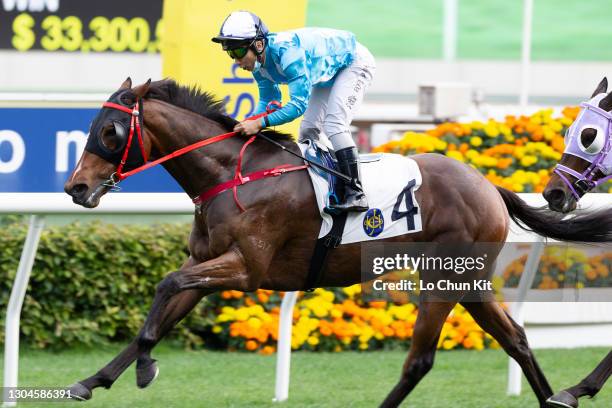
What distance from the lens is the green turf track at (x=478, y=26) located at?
78.6 ft

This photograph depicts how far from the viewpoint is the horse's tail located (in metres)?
5.24

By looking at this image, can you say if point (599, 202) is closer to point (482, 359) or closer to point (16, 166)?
point (482, 359)

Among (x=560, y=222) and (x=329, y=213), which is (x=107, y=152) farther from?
(x=560, y=222)

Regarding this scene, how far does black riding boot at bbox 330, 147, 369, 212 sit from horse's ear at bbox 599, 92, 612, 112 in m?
1.05

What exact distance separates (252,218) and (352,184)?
1.45 ft

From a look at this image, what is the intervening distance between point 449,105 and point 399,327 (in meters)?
3.64

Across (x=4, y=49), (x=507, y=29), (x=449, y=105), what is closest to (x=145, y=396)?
(x=4, y=49)

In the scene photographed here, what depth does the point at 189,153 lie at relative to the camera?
4.83 metres

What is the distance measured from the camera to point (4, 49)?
8328 millimetres

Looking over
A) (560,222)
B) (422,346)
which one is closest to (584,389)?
(422,346)

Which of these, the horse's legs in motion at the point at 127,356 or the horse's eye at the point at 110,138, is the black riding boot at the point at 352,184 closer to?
the horse's legs in motion at the point at 127,356

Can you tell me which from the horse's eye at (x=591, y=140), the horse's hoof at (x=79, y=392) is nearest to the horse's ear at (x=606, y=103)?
the horse's eye at (x=591, y=140)

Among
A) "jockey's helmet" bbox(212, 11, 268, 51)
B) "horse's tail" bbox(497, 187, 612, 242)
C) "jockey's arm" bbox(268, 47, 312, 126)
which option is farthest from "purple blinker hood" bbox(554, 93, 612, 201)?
"jockey's helmet" bbox(212, 11, 268, 51)

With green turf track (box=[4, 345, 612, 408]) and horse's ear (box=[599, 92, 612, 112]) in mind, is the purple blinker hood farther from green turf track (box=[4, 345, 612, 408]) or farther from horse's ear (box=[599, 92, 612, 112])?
green turf track (box=[4, 345, 612, 408])
